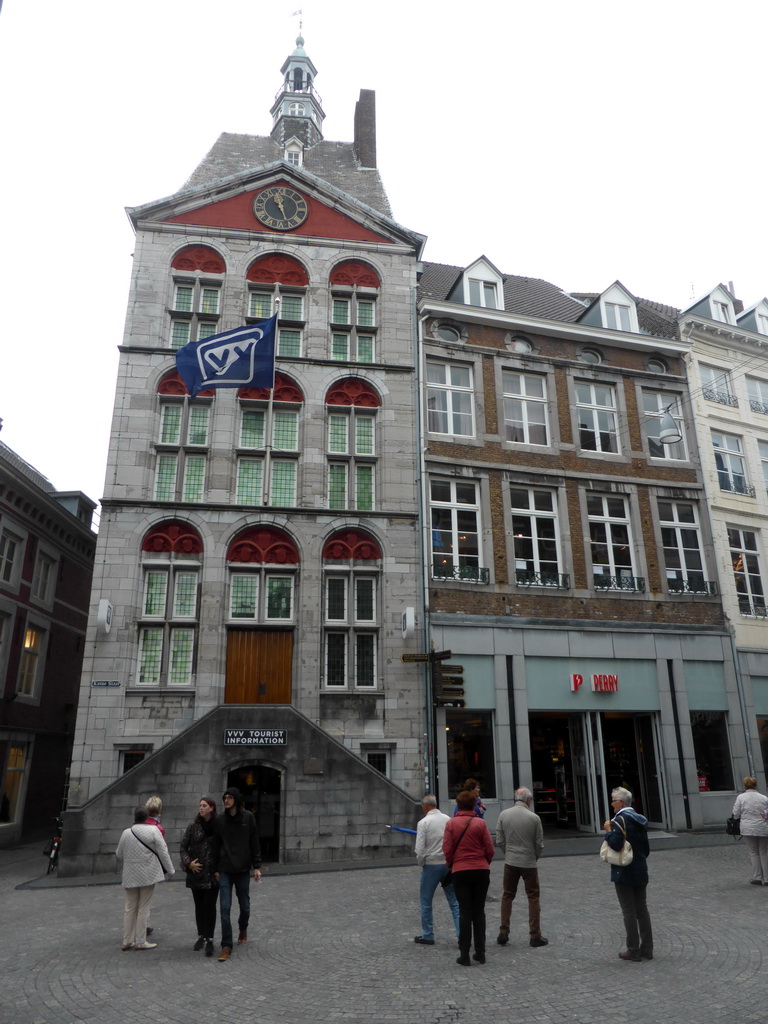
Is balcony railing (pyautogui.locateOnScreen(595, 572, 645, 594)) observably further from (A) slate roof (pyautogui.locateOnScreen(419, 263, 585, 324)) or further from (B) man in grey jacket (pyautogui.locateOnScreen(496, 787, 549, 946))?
(B) man in grey jacket (pyautogui.locateOnScreen(496, 787, 549, 946))

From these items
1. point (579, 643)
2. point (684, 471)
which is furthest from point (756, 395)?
point (579, 643)

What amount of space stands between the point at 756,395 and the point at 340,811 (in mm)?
20705

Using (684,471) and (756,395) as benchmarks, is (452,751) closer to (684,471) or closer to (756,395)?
(684,471)

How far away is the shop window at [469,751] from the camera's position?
1961 centimetres

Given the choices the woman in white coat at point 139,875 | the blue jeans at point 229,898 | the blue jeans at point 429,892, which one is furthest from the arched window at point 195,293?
the blue jeans at point 429,892

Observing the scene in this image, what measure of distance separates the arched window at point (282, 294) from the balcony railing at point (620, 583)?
11.2 m

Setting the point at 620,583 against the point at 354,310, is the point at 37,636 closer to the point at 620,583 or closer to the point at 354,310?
the point at 354,310

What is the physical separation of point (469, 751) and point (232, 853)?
12029mm

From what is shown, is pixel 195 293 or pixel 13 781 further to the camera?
pixel 13 781

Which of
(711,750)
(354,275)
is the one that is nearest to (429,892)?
(711,750)

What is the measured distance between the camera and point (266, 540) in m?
20.1

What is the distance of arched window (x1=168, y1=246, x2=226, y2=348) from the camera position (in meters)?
21.8

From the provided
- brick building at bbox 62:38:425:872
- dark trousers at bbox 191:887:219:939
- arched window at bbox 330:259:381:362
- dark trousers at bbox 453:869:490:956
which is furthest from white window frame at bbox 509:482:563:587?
dark trousers at bbox 191:887:219:939

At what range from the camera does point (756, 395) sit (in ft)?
A: 87.9
